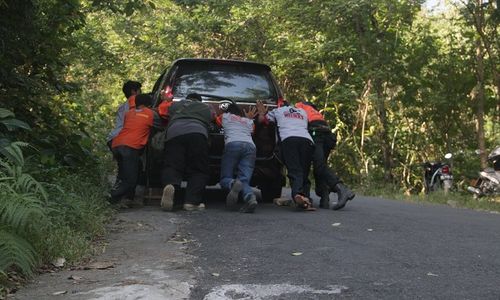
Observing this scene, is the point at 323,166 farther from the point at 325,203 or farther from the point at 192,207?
the point at 192,207

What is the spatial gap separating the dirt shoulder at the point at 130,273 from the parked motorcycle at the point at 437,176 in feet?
32.8

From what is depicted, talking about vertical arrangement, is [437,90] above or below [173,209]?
above

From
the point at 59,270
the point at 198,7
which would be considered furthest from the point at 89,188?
the point at 198,7

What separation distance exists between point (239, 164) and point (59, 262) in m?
3.55

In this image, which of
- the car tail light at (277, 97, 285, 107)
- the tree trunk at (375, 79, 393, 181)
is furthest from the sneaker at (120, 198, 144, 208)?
the tree trunk at (375, 79, 393, 181)

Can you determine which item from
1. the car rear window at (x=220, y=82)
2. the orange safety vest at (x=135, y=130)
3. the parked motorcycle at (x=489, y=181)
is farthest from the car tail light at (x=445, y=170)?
the orange safety vest at (x=135, y=130)

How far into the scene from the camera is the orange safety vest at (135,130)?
799 cm

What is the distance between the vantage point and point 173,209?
789 centimetres

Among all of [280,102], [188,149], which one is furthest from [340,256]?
[280,102]

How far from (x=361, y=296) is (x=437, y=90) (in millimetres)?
12638

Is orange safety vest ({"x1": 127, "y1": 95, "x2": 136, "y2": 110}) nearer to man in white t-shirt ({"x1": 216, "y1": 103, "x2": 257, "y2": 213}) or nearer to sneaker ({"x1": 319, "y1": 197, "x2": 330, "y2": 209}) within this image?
man in white t-shirt ({"x1": 216, "y1": 103, "x2": 257, "y2": 213})

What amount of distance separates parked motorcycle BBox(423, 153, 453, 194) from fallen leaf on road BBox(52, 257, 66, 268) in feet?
37.1

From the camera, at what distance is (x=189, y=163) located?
7848 mm

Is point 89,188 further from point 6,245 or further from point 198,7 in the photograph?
point 198,7
